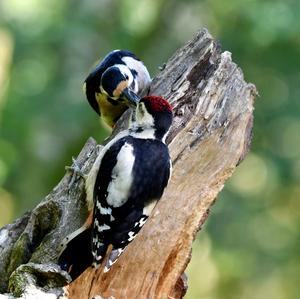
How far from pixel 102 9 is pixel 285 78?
8.39ft

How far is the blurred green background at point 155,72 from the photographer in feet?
35.9

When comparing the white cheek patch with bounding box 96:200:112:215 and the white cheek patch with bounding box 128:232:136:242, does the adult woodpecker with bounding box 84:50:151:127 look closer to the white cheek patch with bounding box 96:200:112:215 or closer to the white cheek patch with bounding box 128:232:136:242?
the white cheek patch with bounding box 96:200:112:215

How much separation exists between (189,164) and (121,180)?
446 millimetres

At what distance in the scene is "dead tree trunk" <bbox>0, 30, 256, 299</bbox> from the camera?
195 inches

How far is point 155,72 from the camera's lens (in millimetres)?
12320

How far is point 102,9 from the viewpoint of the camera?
11.7 metres

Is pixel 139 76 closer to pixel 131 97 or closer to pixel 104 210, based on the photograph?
pixel 131 97

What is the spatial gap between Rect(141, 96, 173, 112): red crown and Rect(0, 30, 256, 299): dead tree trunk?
0.22 m

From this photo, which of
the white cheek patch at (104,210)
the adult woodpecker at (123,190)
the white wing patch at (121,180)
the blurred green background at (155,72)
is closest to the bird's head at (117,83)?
the adult woodpecker at (123,190)

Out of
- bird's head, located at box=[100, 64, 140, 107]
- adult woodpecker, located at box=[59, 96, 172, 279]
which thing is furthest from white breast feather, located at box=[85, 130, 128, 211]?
bird's head, located at box=[100, 64, 140, 107]

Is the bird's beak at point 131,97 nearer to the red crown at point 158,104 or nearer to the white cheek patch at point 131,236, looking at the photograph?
the red crown at point 158,104

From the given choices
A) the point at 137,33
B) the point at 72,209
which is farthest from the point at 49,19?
the point at 72,209

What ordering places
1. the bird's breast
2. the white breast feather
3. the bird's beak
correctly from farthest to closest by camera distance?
the bird's breast < the bird's beak < the white breast feather

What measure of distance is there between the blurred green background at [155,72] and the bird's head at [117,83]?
4.23 m
